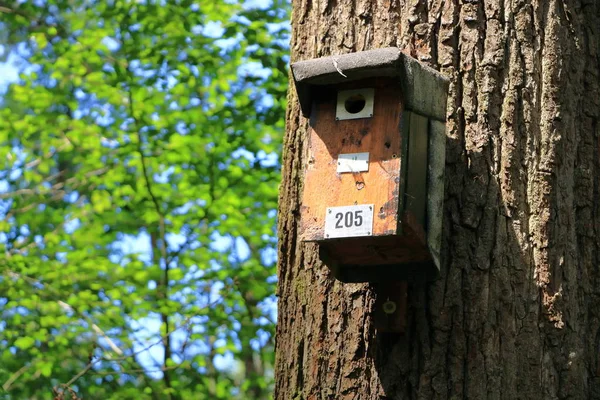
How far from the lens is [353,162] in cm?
211

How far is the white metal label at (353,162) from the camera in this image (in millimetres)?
2098

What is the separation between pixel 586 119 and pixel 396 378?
3.32 ft

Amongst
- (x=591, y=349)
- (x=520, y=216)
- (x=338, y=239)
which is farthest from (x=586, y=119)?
(x=338, y=239)

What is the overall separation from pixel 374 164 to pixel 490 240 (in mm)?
433

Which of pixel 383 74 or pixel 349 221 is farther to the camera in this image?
pixel 383 74

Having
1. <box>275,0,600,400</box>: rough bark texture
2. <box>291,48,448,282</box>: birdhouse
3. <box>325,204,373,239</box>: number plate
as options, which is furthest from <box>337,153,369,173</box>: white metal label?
<box>275,0,600,400</box>: rough bark texture

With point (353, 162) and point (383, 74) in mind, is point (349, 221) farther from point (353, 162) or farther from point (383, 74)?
point (383, 74)

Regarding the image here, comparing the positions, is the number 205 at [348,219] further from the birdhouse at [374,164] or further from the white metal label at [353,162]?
the white metal label at [353,162]

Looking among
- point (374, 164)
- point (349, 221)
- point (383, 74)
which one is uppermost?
point (383, 74)

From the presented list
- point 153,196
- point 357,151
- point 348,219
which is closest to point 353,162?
point 357,151

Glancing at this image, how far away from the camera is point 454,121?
2375 millimetres

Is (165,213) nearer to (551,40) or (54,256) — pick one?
(54,256)

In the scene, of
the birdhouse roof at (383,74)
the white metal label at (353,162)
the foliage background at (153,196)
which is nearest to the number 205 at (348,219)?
the white metal label at (353,162)

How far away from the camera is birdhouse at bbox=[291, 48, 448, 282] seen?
6.73 ft
